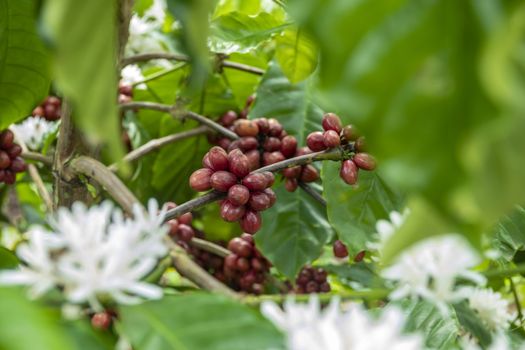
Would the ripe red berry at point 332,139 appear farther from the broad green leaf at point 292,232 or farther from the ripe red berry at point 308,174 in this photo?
the broad green leaf at point 292,232

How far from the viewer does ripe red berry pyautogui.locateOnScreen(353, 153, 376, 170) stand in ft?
2.55

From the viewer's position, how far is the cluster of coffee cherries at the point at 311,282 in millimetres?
1211

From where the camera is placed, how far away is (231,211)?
2.53 feet

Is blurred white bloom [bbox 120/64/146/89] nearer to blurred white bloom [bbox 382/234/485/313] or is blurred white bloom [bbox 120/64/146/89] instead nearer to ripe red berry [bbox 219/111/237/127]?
ripe red berry [bbox 219/111/237/127]

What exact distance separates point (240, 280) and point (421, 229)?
0.80m

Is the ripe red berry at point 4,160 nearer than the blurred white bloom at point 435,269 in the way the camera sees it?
No

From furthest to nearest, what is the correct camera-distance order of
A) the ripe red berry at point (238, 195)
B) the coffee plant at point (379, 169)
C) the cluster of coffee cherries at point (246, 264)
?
1. the cluster of coffee cherries at point (246, 264)
2. the ripe red berry at point (238, 195)
3. the coffee plant at point (379, 169)

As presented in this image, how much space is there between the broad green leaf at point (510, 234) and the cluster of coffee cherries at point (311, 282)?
1.25ft

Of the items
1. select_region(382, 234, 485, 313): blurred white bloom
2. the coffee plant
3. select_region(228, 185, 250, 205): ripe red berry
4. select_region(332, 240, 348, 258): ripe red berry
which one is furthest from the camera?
select_region(332, 240, 348, 258): ripe red berry

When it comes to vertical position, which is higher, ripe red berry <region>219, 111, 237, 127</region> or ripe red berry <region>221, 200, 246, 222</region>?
ripe red berry <region>221, 200, 246, 222</region>

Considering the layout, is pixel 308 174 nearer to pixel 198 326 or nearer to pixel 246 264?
pixel 246 264

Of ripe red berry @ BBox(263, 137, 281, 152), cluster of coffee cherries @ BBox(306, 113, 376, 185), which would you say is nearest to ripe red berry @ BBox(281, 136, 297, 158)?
ripe red berry @ BBox(263, 137, 281, 152)

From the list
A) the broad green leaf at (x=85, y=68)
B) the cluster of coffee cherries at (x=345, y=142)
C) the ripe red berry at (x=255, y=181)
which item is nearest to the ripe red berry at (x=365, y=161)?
the cluster of coffee cherries at (x=345, y=142)

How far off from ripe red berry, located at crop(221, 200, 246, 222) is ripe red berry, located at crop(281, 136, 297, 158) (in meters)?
0.18
